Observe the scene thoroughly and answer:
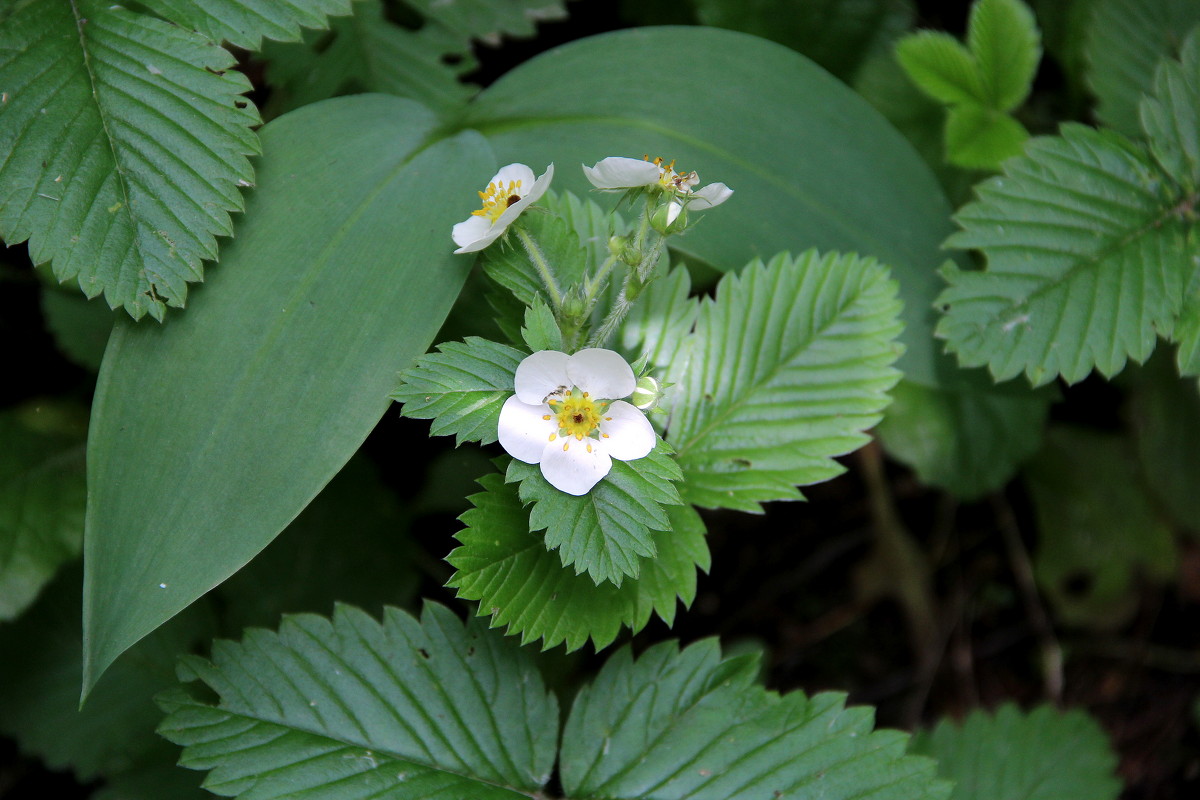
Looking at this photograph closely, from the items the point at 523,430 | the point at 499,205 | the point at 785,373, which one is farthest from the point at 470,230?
the point at 785,373

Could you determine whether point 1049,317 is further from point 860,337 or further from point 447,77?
point 447,77

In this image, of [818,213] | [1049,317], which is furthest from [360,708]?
[1049,317]

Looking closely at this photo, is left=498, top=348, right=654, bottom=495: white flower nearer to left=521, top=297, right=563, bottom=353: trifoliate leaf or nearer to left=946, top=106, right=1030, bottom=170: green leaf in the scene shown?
left=521, top=297, right=563, bottom=353: trifoliate leaf

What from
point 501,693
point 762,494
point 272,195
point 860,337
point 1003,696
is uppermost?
point 272,195

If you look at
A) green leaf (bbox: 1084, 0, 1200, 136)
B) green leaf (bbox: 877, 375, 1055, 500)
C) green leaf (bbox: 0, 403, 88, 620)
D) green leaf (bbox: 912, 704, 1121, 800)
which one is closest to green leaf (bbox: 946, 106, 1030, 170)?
green leaf (bbox: 1084, 0, 1200, 136)

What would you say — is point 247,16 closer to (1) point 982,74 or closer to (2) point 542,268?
(2) point 542,268

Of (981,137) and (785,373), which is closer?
(785,373)

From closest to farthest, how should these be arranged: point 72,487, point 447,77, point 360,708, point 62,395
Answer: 1. point 360,708
2. point 72,487
3. point 447,77
4. point 62,395
